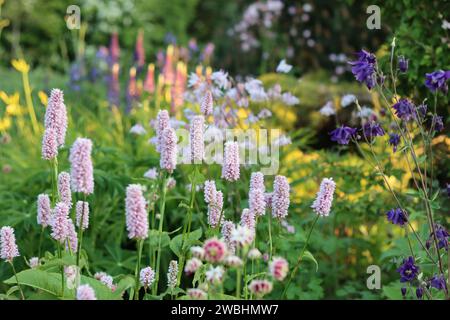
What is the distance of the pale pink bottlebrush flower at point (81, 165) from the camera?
1.79 meters

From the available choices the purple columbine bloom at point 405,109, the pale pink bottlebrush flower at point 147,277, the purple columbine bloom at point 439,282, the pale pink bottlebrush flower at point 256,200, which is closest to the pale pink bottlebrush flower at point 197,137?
the pale pink bottlebrush flower at point 256,200

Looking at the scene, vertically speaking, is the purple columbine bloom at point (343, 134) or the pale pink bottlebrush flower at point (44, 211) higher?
the purple columbine bloom at point (343, 134)

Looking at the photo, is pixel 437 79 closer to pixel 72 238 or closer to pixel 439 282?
pixel 439 282

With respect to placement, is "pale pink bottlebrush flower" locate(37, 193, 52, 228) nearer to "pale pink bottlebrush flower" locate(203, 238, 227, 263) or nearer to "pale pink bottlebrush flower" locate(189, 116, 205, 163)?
"pale pink bottlebrush flower" locate(189, 116, 205, 163)

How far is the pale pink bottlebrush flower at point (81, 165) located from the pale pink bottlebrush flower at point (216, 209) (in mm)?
560

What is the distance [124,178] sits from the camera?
12.8 ft

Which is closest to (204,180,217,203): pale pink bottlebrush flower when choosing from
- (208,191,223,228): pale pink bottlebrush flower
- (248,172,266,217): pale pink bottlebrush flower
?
(208,191,223,228): pale pink bottlebrush flower

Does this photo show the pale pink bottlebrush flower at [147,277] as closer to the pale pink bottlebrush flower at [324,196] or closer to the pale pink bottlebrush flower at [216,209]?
the pale pink bottlebrush flower at [216,209]

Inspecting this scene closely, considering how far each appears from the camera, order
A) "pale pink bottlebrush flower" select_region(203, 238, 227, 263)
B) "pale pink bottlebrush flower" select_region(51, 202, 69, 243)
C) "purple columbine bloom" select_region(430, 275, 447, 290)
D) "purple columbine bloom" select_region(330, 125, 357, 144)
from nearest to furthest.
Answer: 1. "pale pink bottlebrush flower" select_region(203, 238, 227, 263)
2. "pale pink bottlebrush flower" select_region(51, 202, 69, 243)
3. "purple columbine bloom" select_region(430, 275, 447, 290)
4. "purple columbine bloom" select_region(330, 125, 357, 144)

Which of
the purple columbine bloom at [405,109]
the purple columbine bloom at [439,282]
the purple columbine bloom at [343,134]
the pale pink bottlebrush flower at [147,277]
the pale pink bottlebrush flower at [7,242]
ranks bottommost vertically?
the purple columbine bloom at [439,282]

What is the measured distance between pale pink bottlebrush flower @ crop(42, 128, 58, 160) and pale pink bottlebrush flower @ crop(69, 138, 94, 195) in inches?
14.9

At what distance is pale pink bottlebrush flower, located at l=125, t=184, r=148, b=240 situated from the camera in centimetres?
177
